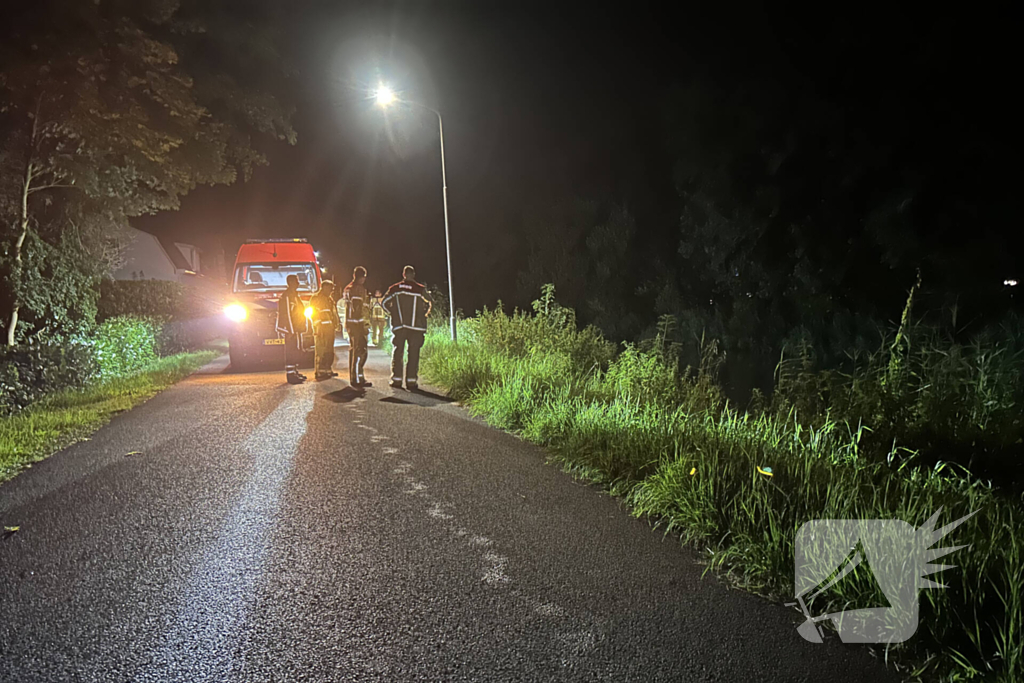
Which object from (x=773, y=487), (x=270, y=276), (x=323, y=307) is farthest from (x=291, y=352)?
(x=773, y=487)

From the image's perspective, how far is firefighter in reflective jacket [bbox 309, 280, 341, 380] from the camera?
1205 cm

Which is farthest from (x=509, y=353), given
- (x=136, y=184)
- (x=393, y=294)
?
(x=136, y=184)

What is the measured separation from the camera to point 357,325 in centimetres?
1153

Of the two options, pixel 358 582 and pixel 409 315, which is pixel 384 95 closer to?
pixel 409 315

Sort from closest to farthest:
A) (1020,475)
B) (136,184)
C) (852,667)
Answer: (852,667), (1020,475), (136,184)

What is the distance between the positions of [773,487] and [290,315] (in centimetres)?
998

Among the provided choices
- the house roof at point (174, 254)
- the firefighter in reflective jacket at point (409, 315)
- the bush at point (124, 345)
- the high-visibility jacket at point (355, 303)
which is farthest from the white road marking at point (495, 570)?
the house roof at point (174, 254)

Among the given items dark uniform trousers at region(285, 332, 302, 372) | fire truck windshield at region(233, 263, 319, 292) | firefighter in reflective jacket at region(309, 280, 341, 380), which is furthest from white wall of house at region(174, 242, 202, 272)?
dark uniform trousers at region(285, 332, 302, 372)

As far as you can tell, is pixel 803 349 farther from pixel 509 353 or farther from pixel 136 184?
pixel 136 184

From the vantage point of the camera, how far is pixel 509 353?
40.8 feet

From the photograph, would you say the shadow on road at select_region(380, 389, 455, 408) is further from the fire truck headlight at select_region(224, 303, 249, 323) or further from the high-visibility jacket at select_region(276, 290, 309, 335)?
the fire truck headlight at select_region(224, 303, 249, 323)

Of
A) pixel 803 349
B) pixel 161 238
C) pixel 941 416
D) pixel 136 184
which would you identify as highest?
pixel 161 238

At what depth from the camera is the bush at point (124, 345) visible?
39.5 ft

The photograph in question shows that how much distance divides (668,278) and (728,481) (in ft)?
89.0
